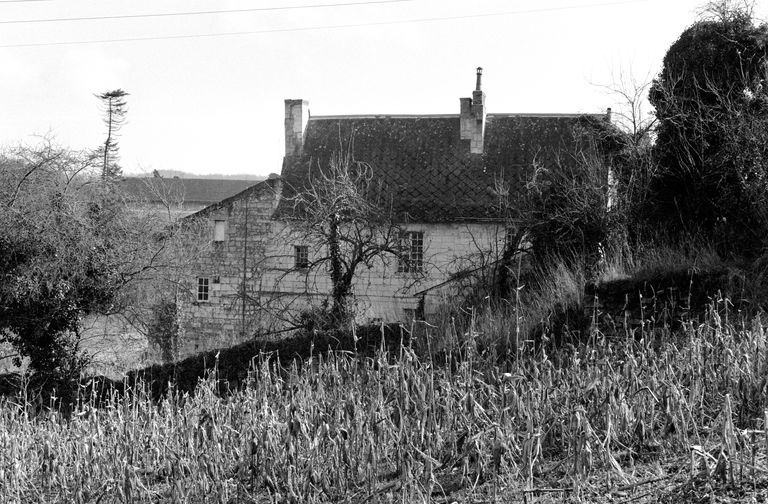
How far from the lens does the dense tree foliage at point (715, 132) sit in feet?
47.3

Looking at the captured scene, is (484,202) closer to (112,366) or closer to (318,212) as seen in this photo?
(318,212)

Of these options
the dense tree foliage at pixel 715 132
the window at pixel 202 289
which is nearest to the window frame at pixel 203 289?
the window at pixel 202 289

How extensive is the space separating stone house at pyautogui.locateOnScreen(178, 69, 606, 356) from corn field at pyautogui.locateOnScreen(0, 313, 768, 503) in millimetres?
18118

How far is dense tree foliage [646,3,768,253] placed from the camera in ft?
47.3

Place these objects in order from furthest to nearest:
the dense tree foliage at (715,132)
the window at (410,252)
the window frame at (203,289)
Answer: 1. the window frame at (203,289)
2. the window at (410,252)
3. the dense tree foliage at (715,132)

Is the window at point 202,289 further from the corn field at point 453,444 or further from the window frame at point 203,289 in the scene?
the corn field at point 453,444

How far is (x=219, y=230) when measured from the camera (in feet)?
93.2

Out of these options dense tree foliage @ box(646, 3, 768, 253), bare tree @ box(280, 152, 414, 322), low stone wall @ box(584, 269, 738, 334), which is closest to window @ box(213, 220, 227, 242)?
bare tree @ box(280, 152, 414, 322)

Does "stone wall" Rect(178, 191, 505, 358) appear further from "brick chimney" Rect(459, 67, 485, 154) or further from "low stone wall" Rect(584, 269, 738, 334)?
"low stone wall" Rect(584, 269, 738, 334)

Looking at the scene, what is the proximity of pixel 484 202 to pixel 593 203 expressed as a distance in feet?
31.3

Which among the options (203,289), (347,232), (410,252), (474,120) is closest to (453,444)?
(347,232)

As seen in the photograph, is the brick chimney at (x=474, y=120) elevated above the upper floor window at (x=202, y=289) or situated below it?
above

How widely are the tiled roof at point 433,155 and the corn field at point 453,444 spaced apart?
18.8m

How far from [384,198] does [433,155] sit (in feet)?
9.62
